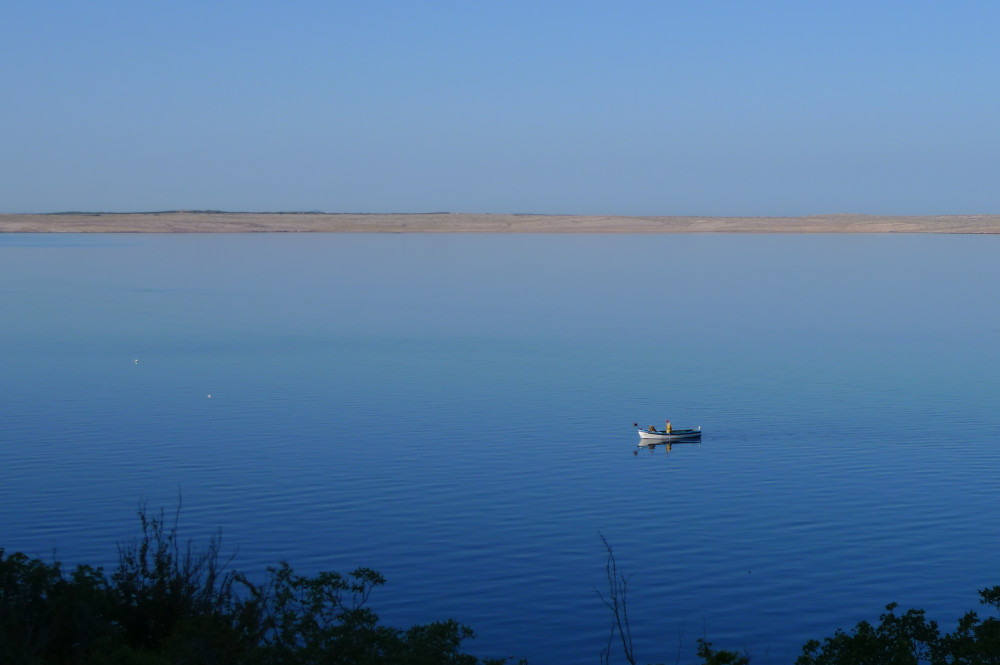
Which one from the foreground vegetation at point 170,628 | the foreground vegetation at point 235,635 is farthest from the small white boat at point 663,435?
the foreground vegetation at point 170,628

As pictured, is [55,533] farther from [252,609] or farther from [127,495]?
[252,609]

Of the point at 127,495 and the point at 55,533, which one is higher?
the point at 127,495

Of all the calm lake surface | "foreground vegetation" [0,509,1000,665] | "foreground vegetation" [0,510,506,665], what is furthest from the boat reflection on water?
"foreground vegetation" [0,510,506,665]

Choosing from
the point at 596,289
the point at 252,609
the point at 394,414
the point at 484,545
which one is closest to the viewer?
the point at 252,609

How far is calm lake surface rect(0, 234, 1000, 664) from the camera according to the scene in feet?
61.9

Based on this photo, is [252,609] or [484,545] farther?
[484,545]

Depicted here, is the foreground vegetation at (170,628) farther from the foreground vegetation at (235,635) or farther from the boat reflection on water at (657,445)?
the boat reflection on water at (657,445)

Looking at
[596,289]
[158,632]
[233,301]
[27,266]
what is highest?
[27,266]

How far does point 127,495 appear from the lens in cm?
2386

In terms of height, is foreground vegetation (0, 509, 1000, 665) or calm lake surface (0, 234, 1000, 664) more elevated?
calm lake surface (0, 234, 1000, 664)

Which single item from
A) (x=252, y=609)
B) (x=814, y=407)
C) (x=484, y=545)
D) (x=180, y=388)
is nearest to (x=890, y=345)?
(x=814, y=407)

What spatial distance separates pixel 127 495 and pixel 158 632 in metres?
11.7

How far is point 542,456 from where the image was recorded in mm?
27656

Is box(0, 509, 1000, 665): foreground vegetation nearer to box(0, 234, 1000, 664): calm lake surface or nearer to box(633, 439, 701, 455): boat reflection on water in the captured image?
box(0, 234, 1000, 664): calm lake surface
